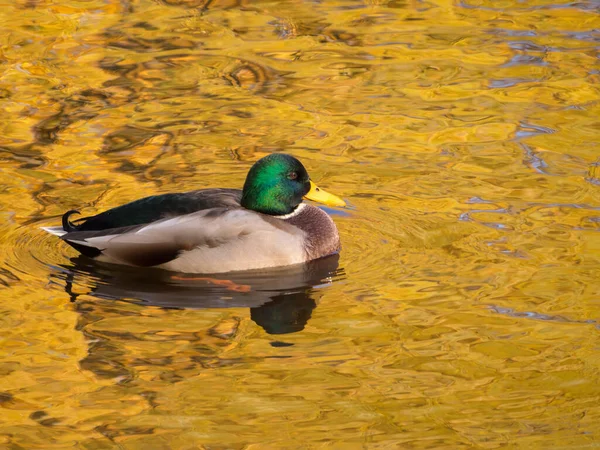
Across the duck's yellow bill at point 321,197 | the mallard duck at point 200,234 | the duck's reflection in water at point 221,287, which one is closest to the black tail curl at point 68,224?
the mallard duck at point 200,234

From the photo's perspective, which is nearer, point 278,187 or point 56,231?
point 56,231

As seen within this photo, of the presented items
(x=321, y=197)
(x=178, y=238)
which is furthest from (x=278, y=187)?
(x=178, y=238)

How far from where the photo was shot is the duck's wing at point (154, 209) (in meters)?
8.09

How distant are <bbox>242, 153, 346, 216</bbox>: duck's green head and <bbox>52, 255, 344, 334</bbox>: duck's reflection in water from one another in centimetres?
47

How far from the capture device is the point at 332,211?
9188 mm

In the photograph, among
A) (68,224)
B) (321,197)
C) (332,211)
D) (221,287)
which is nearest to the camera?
(221,287)

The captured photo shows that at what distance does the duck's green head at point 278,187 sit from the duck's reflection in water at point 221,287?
1.53 ft

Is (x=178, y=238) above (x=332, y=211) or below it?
above

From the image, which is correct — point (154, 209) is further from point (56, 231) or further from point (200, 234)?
point (56, 231)

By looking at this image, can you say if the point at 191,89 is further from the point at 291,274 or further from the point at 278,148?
the point at 291,274

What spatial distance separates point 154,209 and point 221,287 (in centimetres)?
68

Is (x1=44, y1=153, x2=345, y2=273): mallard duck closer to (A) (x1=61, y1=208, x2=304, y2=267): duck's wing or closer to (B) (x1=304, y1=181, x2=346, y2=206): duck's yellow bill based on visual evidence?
(A) (x1=61, y1=208, x2=304, y2=267): duck's wing

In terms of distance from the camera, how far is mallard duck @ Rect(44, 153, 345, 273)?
26.4 feet

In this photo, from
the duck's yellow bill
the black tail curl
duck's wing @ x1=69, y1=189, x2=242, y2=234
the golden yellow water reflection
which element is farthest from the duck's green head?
the black tail curl
